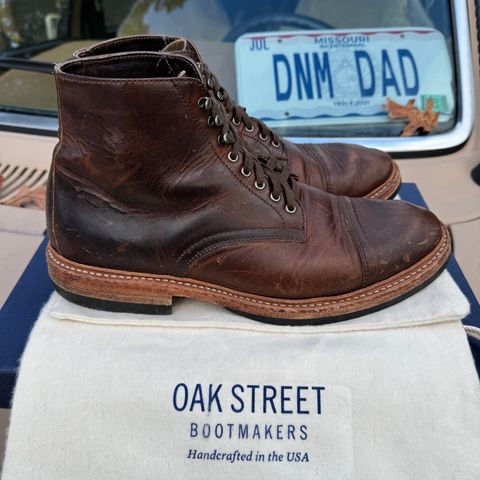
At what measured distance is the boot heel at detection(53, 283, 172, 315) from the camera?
806 millimetres

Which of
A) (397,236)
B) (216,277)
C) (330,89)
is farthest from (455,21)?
(216,277)

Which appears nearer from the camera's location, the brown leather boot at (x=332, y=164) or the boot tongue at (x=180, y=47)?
the boot tongue at (x=180, y=47)

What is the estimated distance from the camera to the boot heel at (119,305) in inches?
31.7

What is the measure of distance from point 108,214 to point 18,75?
32.2 inches

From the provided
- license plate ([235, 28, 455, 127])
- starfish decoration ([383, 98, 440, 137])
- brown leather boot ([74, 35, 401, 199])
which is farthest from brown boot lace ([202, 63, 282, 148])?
starfish decoration ([383, 98, 440, 137])

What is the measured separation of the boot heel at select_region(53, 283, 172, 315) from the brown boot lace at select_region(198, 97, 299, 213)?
216 millimetres

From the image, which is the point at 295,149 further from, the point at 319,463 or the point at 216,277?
the point at 319,463

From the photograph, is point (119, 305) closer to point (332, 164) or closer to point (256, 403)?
point (256, 403)

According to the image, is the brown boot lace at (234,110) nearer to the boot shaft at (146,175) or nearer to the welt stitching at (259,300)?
the boot shaft at (146,175)

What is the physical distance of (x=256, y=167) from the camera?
0.81 m

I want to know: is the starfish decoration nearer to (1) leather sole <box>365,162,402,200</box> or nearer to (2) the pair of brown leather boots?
(1) leather sole <box>365,162,402,200</box>

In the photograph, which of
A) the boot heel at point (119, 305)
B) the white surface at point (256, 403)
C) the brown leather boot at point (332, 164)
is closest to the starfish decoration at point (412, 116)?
the brown leather boot at point (332, 164)

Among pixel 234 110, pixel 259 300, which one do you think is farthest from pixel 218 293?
pixel 234 110

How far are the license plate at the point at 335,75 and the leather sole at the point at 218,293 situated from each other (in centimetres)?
57
